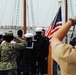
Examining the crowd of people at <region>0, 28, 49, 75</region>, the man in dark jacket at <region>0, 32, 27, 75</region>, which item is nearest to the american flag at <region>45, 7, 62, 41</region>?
the crowd of people at <region>0, 28, 49, 75</region>

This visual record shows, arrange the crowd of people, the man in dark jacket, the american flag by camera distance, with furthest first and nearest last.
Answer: the american flag < the crowd of people < the man in dark jacket

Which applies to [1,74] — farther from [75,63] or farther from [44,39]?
[75,63]

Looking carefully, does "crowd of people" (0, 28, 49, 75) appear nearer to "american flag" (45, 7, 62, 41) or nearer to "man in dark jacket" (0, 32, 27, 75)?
"man in dark jacket" (0, 32, 27, 75)

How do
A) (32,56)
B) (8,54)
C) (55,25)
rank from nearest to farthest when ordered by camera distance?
(8,54)
(32,56)
(55,25)

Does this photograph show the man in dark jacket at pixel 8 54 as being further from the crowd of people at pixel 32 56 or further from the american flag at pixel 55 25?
the american flag at pixel 55 25

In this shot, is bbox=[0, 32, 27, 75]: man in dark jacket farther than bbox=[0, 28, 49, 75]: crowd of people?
No

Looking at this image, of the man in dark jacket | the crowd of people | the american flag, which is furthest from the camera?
the american flag

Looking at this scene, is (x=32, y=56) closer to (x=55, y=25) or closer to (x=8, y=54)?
(x=8, y=54)

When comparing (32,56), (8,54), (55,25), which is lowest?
(32,56)

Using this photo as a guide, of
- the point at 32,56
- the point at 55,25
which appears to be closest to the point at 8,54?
the point at 32,56

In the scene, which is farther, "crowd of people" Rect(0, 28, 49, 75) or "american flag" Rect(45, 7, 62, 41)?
"american flag" Rect(45, 7, 62, 41)

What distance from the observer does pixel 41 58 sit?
33.0ft

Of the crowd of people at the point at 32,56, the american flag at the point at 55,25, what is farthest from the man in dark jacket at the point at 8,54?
the american flag at the point at 55,25

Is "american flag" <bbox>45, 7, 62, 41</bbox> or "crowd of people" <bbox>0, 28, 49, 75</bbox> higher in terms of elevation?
"american flag" <bbox>45, 7, 62, 41</bbox>
